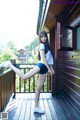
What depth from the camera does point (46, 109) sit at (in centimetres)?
423

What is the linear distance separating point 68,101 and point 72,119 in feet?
4.61

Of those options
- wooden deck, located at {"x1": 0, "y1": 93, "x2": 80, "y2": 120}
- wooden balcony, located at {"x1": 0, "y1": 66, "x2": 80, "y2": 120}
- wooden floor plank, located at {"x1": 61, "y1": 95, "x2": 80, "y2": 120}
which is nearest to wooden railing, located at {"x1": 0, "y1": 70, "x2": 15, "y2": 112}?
wooden balcony, located at {"x1": 0, "y1": 66, "x2": 80, "y2": 120}

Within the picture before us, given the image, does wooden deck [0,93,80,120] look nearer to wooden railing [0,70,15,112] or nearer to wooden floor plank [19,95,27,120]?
wooden floor plank [19,95,27,120]

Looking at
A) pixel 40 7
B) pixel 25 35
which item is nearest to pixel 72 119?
pixel 40 7

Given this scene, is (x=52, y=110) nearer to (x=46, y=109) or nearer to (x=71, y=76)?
(x=46, y=109)

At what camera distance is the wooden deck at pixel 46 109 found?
143 inches

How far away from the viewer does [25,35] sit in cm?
3167

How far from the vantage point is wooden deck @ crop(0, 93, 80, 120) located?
3.64 m

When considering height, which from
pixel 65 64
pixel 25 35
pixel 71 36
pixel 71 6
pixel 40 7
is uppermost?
pixel 25 35

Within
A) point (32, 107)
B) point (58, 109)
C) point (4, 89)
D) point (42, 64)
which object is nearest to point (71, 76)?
point (58, 109)

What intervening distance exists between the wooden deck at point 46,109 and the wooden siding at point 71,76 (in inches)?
7.9

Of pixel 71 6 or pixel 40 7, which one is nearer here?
pixel 71 6

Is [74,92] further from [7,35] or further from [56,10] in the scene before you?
[7,35]

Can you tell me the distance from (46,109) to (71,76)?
1.08 m
